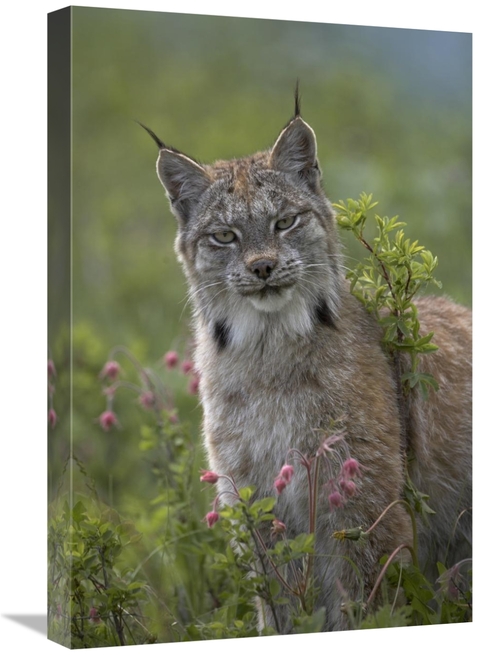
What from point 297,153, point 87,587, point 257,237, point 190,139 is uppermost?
point 190,139

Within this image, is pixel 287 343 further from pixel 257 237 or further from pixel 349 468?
pixel 349 468

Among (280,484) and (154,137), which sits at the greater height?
(154,137)

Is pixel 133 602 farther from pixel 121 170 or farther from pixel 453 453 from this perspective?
pixel 121 170

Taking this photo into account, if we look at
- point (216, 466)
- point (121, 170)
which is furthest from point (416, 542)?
point (121, 170)

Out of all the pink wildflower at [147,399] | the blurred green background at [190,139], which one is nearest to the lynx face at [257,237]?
the blurred green background at [190,139]

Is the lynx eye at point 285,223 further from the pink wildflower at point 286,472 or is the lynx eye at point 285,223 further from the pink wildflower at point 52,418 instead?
the pink wildflower at point 52,418

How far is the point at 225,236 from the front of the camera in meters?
6.53

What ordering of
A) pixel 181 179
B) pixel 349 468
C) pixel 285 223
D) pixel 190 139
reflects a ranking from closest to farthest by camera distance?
pixel 349 468
pixel 285 223
pixel 181 179
pixel 190 139

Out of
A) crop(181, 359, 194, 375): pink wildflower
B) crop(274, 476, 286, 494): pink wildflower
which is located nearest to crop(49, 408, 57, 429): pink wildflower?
crop(274, 476, 286, 494): pink wildflower

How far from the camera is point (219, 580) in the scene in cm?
745

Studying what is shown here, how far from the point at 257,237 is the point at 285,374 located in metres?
0.76

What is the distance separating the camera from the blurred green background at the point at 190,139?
709 centimetres

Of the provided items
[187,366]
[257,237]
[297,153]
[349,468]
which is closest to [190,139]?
[187,366]

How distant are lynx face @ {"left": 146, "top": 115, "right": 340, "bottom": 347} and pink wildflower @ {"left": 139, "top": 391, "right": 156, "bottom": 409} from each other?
1.49m
